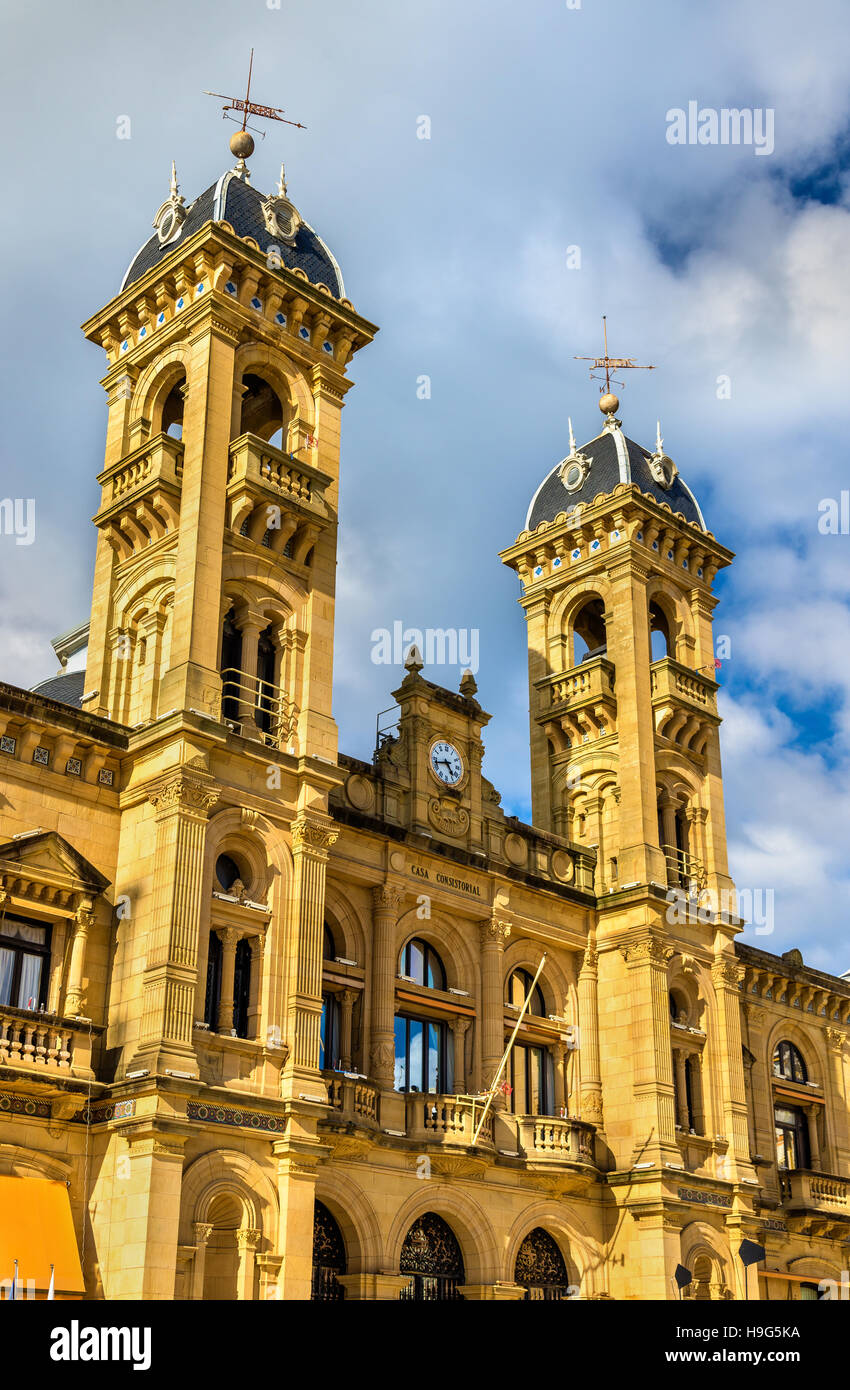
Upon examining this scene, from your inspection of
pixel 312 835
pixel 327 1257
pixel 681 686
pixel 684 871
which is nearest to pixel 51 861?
pixel 312 835

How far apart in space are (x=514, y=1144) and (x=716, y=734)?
55.1 feet

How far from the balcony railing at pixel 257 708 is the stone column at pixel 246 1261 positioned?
10851 millimetres

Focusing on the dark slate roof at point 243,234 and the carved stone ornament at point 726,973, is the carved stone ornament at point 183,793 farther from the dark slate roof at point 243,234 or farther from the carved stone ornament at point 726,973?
the carved stone ornament at point 726,973

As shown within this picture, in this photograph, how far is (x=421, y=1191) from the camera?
117ft

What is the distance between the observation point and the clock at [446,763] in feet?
133

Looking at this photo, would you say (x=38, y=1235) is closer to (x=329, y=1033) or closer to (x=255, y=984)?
(x=255, y=984)

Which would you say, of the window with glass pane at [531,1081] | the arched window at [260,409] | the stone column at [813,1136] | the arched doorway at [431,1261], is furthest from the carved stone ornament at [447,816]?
the stone column at [813,1136]

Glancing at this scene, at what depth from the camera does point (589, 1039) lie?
1663 inches

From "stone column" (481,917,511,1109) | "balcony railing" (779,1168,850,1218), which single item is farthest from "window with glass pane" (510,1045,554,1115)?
"balcony railing" (779,1168,850,1218)

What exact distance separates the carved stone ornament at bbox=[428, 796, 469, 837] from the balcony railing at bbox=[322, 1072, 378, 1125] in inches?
305

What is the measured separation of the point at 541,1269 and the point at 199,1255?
12.4m

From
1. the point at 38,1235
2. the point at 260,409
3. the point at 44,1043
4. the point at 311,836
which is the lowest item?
the point at 38,1235

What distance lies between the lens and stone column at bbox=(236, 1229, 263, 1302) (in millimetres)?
30047
